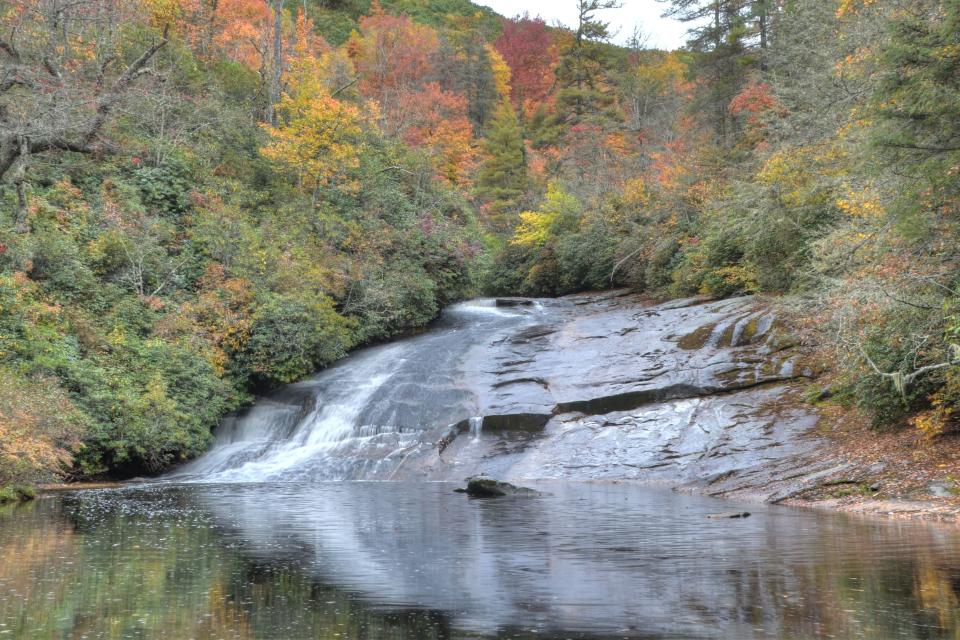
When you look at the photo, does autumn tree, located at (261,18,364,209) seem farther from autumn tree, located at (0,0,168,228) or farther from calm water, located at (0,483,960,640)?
calm water, located at (0,483,960,640)

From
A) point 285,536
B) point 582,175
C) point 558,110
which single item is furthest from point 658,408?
point 558,110

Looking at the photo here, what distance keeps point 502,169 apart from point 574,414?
34.9 metres

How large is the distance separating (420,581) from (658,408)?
12.9 meters

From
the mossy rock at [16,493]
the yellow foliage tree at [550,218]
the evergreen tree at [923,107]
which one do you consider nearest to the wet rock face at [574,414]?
the mossy rock at [16,493]

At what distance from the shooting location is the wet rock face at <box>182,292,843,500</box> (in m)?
17.7

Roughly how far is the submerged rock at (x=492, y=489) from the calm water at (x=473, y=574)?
67.7 inches

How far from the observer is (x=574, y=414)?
20844 millimetres

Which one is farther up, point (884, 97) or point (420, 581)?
point (884, 97)

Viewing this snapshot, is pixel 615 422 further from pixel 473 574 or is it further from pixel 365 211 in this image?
pixel 365 211

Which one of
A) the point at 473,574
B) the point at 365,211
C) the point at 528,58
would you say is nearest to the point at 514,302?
the point at 365,211

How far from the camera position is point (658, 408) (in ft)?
65.9

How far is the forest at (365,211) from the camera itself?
14508mm

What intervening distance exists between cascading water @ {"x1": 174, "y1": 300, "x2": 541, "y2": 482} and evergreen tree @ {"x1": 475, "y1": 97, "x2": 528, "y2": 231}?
26.1 m

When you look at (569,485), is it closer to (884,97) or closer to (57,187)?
(884,97)
